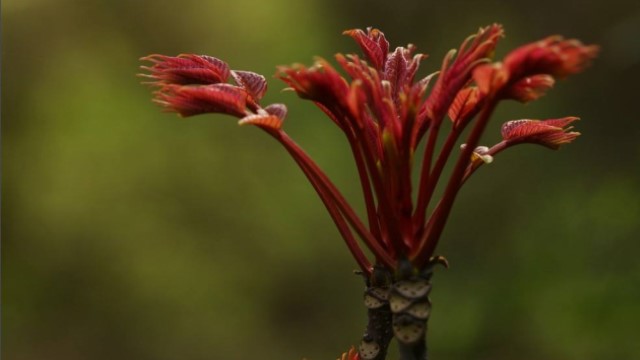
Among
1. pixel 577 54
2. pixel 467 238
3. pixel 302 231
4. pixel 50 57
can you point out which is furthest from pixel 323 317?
pixel 577 54

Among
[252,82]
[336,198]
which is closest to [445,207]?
[336,198]

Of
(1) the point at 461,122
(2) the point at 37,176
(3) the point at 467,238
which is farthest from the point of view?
(2) the point at 37,176

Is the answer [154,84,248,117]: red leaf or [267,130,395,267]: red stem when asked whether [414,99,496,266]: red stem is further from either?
[154,84,248,117]: red leaf

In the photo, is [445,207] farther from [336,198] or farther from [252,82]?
[252,82]

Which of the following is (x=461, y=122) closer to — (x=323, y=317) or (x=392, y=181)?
(x=392, y=181)

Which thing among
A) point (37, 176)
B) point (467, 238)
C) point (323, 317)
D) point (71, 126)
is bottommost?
point (323, 317)

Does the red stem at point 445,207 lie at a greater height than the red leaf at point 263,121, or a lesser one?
lesser

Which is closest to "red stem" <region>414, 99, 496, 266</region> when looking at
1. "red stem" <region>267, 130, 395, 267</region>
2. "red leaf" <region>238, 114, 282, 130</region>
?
"red stem" <region>267, 130, 395, 267</region>

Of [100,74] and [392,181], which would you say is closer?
[392,181]

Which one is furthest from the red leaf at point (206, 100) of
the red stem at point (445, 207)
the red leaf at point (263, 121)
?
the red stem at point (445, 207)

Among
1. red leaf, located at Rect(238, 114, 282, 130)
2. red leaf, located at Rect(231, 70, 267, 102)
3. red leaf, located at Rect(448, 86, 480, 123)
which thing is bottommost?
red leaf, located at Rect(448, 86, 480, 123)

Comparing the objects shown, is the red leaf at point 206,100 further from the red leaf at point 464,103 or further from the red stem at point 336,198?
the red leaf at point 464,103
